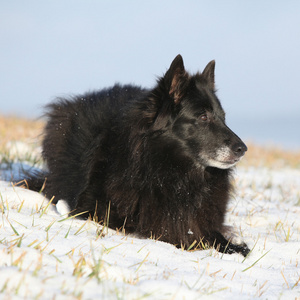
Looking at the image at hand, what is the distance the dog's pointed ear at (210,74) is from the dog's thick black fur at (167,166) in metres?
0.05

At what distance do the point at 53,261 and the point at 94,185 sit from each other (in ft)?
5.26

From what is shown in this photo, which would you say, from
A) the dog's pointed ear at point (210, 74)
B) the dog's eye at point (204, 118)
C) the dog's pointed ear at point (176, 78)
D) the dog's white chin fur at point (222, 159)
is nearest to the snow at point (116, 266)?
the dog's white chin fur at point (222, 159)

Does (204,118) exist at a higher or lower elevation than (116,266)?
higher

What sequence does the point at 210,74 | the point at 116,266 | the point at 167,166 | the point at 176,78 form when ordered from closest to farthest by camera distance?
the point at 116,266 → the point at 176,78 → the point at 167,166 → the point at 210,74

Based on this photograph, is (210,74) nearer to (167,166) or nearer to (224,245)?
(167,166)

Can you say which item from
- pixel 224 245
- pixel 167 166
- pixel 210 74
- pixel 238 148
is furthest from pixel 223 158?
pixel 210 74

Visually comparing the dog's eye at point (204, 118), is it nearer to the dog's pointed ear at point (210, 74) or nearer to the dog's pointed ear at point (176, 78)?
the dog's pointed ear at point (176, 78)

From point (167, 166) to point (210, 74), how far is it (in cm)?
124

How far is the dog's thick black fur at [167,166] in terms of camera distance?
3.70 meters

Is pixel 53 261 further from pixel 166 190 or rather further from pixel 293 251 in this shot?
pixel 293 251

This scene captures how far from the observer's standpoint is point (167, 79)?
3643 millimetres

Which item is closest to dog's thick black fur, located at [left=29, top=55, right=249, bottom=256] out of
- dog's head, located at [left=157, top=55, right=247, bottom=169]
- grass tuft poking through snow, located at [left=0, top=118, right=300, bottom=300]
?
dog's head, located at [left=157, top=55, right=247, bottom=169]

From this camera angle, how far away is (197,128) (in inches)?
147

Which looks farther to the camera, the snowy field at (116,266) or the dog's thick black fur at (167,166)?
the dog's thick black fur at (167,166)
